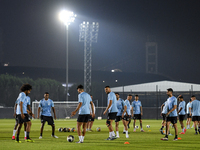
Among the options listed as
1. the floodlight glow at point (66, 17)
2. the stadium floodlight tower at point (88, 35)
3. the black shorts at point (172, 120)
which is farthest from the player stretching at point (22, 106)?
the floodlight glow at point (66, 17)

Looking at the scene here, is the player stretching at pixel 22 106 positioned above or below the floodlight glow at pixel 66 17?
below

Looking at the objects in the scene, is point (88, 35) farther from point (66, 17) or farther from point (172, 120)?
point (172, 120)

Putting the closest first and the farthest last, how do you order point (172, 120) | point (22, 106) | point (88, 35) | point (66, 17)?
1. point (22, 106)
2. point (172, 120)
3. point (66, 17)
4. point (88, 35)

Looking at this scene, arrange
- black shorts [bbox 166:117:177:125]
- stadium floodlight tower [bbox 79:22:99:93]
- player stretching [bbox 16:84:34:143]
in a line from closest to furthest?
player stretching [bbox 16:84:34:143] → black shorts [bbox 166:117:177:125] → stadium floodlight tower [bbox 79:22:99:93]

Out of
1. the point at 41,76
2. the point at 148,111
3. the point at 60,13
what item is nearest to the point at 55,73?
the point at 41,76

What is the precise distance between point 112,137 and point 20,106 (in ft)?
14.7

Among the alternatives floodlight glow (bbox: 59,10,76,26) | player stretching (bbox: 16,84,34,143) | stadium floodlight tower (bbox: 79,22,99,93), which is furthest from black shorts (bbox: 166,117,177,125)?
floodlight glow (bbox: 59,10,76,26)

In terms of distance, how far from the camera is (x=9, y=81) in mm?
89562

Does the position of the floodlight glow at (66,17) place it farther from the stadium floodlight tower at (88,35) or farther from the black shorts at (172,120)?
the black shorts at (172,120)

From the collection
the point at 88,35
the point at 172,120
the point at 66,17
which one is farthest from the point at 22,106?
the point at 88,35

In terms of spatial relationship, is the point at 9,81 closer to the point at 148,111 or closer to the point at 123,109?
the point at 148,111

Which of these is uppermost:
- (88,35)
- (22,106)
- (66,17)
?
(66,17)

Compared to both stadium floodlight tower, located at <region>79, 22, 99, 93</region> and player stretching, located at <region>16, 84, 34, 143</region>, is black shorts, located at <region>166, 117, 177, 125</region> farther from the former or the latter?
stadium floodlight tower, located at <region>79, 22, 99, 93</region>

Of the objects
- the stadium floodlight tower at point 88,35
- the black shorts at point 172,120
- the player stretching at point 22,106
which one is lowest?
the black shorts at point 172,120
